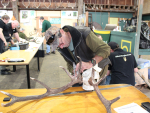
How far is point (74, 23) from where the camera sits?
27.1 ft

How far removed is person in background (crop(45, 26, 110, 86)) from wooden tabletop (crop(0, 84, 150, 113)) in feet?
1.04

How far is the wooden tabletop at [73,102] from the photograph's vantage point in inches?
47.1

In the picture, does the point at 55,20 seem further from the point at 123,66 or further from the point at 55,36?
the point at 55,36

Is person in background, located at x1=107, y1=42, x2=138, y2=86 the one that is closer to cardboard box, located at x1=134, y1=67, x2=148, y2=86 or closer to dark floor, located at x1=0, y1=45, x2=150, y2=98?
cardboard box, located at x1=134, y1=67, x2=148, y2=86

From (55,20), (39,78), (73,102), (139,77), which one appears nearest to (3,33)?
(39,78)

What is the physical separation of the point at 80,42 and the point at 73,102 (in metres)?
0.60

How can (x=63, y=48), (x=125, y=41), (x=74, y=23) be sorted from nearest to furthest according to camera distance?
1. (x=63, y=48)
2. (x=125, y=41)
3. (x=74, y=23)

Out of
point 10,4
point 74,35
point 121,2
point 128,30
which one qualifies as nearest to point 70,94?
point 74,35

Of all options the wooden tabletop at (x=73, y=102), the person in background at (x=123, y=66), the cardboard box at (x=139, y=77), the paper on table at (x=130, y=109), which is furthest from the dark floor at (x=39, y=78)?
the paper on table at (x=130, y=109)

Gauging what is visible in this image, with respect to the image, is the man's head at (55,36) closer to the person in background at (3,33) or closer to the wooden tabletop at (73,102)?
the wooden tabletop at (73,102)

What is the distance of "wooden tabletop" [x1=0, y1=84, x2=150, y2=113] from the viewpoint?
1196 millimetres

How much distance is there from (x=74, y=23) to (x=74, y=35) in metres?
7.03

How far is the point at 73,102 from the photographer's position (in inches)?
51.4

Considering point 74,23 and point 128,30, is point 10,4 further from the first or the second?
point 128,30
